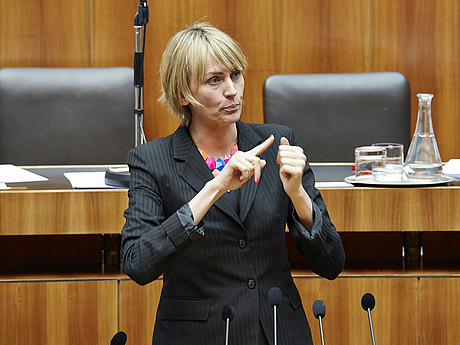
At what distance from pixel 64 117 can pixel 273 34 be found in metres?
1.05

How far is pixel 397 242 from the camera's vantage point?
2188 millimetres

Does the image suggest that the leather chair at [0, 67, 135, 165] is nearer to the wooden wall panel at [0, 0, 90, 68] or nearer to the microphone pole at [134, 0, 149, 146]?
the wooden wall panel at [0, 0, 90, 68]

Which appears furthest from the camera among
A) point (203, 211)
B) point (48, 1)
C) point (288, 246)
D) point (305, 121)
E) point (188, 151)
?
point (48, 1)

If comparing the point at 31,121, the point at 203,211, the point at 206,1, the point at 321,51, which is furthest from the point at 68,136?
the point at 203,211

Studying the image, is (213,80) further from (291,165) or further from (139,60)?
(139,60)

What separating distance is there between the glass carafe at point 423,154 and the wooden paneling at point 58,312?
922 millimetres

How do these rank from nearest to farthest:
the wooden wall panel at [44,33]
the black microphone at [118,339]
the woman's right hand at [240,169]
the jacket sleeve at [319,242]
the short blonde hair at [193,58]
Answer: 1. the black microphone at [118,339]
2. the woman's right hand at [240,169]
3. the jacket sleeve at [319,242]
4. the short blonde hair at [193,58]
5. the wooden wall panel at [44,33]

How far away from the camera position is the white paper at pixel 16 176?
7.38ft

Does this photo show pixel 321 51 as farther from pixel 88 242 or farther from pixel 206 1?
pixel 88 242

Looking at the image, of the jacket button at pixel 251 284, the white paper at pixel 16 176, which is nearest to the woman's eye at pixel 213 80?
the jacket button at pixel 251 284

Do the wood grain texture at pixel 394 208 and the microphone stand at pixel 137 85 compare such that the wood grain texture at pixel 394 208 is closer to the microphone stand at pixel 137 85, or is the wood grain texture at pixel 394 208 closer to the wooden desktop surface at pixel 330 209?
the wooden desktop surface at pixel 330 209

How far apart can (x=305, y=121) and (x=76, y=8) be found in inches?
47.9

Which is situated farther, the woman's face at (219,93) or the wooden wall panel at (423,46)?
the wooden wall panel at (423,46)

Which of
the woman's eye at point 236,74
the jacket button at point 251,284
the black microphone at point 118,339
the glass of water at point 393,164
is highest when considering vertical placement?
the woman's eye at point 236,74
